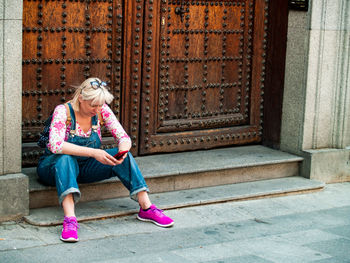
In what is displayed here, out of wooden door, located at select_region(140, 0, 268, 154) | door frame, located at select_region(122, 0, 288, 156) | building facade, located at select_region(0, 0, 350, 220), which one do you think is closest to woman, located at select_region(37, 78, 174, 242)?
building facade, located at select_region(0, 0, 350, 220)

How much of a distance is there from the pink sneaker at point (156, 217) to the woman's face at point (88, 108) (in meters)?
0.92

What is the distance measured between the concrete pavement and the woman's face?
0.90 meters

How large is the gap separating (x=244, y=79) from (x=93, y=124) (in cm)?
233

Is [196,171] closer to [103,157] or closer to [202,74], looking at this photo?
[202,74]

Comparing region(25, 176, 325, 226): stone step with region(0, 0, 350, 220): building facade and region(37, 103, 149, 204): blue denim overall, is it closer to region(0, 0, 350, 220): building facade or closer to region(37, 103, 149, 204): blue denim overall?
region(37, 103, 149, 204): blue denim overall

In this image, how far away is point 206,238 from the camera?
5.50 metres

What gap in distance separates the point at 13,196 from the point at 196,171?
71.6 inches

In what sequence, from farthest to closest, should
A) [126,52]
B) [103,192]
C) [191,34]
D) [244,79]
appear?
[244,79] < [191,34] < [126,52] < [103,192]

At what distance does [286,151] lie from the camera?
743cm

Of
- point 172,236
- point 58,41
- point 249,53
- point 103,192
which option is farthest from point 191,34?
point 172,236

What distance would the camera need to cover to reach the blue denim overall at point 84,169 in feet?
17.5

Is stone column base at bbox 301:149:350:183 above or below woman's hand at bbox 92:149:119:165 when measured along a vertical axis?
below

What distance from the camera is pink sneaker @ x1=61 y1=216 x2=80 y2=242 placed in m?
5.18

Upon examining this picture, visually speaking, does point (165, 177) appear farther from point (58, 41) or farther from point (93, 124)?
point (58, 41)
